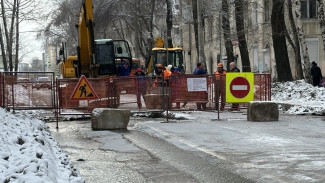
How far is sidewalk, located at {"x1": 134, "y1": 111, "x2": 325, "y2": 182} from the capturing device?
7481mm

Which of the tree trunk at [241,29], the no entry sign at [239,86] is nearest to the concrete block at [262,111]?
the no entry sign at [239,86]

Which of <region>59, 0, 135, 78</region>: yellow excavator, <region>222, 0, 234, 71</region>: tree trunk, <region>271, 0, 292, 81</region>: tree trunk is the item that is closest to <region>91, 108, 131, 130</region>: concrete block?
<region>59, 0, 135, 78</region>: yellow excavator

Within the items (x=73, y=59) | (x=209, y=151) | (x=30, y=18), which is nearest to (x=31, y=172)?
(x=209, y=151)

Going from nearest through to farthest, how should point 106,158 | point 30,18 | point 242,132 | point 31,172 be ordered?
1. point 31,172
2. point 106,158
3. point 242,132
4. point 30,18

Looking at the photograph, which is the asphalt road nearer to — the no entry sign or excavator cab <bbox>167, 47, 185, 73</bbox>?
the no entry sign

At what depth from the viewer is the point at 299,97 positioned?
21703mm

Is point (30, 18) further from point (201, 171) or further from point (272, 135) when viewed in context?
point (201, 171)

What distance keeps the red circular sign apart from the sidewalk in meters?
0.78

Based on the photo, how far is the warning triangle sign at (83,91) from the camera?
15.4 metres

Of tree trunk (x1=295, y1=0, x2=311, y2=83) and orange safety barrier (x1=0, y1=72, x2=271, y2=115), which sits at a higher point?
tree trunk (x1=295, y1=0, x2=311, y2=83)

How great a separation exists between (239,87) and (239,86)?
1.2 inches

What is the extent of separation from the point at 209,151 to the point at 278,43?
1839cm

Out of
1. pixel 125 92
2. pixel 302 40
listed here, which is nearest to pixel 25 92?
pixel 125 92

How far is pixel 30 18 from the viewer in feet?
124
